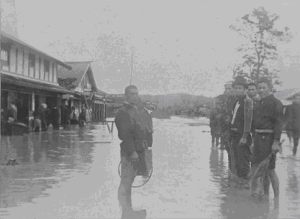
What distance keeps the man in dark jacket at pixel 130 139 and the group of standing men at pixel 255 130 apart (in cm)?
162

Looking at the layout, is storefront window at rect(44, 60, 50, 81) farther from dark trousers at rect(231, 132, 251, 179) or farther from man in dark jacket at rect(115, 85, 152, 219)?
man in dark jacket at rect(115, 85, 152, 219)

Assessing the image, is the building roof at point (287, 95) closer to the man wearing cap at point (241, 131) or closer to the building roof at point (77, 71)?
the building roof at point (77, 71)

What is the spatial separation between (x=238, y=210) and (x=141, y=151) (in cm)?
144

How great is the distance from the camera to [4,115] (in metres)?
22.8

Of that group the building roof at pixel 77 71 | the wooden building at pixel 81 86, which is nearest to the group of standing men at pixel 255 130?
the wooden building at pixel 81 86

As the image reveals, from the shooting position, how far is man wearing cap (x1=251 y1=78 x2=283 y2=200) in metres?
7.05

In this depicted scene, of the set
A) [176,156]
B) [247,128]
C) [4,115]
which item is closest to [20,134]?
[4,115]

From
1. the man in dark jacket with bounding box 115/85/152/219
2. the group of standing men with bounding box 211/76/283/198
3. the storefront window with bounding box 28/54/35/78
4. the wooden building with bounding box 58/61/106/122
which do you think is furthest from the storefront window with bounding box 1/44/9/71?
the man in dark jacket with bounding box 115/85/152/219

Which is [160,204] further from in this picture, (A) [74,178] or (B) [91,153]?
(B) [91,153]

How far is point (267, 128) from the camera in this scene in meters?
7.12

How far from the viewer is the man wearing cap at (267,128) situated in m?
7.05

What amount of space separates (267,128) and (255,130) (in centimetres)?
20

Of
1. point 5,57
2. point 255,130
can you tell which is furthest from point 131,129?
point 5,57

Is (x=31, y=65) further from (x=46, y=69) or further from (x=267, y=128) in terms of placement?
(x=267, y=128)
